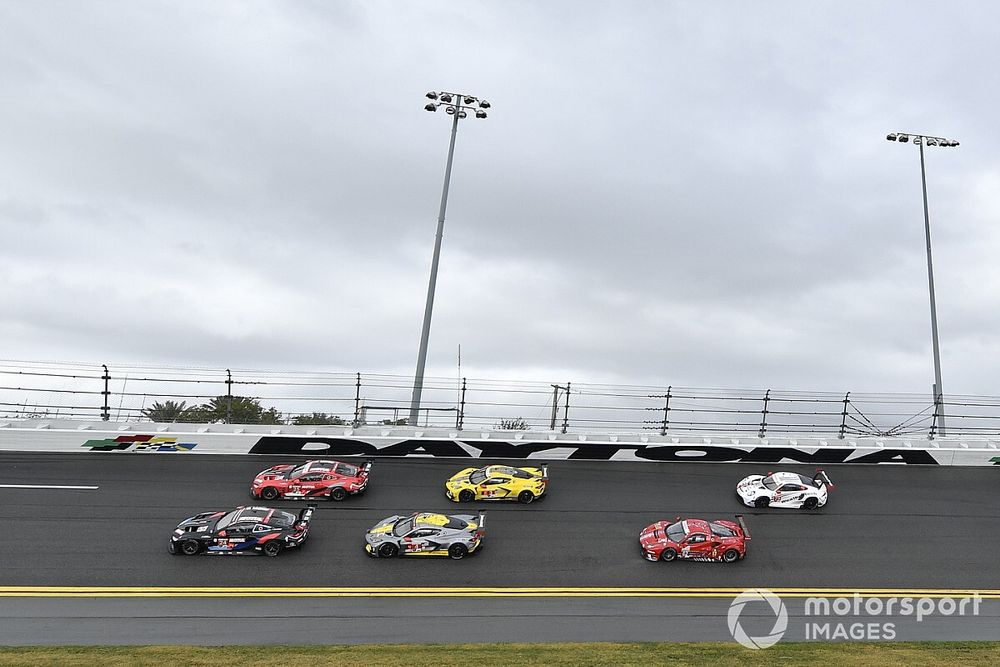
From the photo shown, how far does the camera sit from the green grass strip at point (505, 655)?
33.3 ft

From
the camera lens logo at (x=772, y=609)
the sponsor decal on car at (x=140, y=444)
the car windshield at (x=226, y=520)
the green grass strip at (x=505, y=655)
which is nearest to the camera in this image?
the green grass strip at (x=505, y=655)

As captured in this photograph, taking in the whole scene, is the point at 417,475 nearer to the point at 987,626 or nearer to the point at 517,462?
the point at 517,462

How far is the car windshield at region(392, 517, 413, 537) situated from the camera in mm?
13875

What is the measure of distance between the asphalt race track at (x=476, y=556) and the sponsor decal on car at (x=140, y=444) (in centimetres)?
43

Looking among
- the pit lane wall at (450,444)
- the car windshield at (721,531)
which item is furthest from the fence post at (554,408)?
the car windshield at (721,531)

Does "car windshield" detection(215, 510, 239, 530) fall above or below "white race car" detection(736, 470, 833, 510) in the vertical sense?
below

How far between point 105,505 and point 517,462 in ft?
36.1

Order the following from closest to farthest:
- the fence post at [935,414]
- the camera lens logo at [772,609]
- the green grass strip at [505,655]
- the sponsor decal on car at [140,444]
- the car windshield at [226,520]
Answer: the green grass strip at [505,655] < the camera lens logo at [772,609] < the car windshield at [226,520] < the sponsor decal on car at [140,444] < the fence post at [935,414]

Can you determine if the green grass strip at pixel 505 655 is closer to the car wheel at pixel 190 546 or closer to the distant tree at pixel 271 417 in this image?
the car wheel at pixel 190 546

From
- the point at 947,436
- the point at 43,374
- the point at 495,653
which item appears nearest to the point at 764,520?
the point at 495,653

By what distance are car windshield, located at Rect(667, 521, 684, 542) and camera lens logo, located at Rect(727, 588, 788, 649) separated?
1.66 meters

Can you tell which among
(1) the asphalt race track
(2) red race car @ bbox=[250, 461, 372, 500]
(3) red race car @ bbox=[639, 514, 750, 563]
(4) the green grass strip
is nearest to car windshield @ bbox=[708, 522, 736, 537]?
(3) red race car @ bbox=[639, 514, 750, 563]

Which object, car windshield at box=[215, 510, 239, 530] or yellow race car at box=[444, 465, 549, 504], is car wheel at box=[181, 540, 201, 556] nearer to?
car windshield at box=[215, 510, 239, 530]

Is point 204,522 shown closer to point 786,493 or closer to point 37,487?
point 37,487
